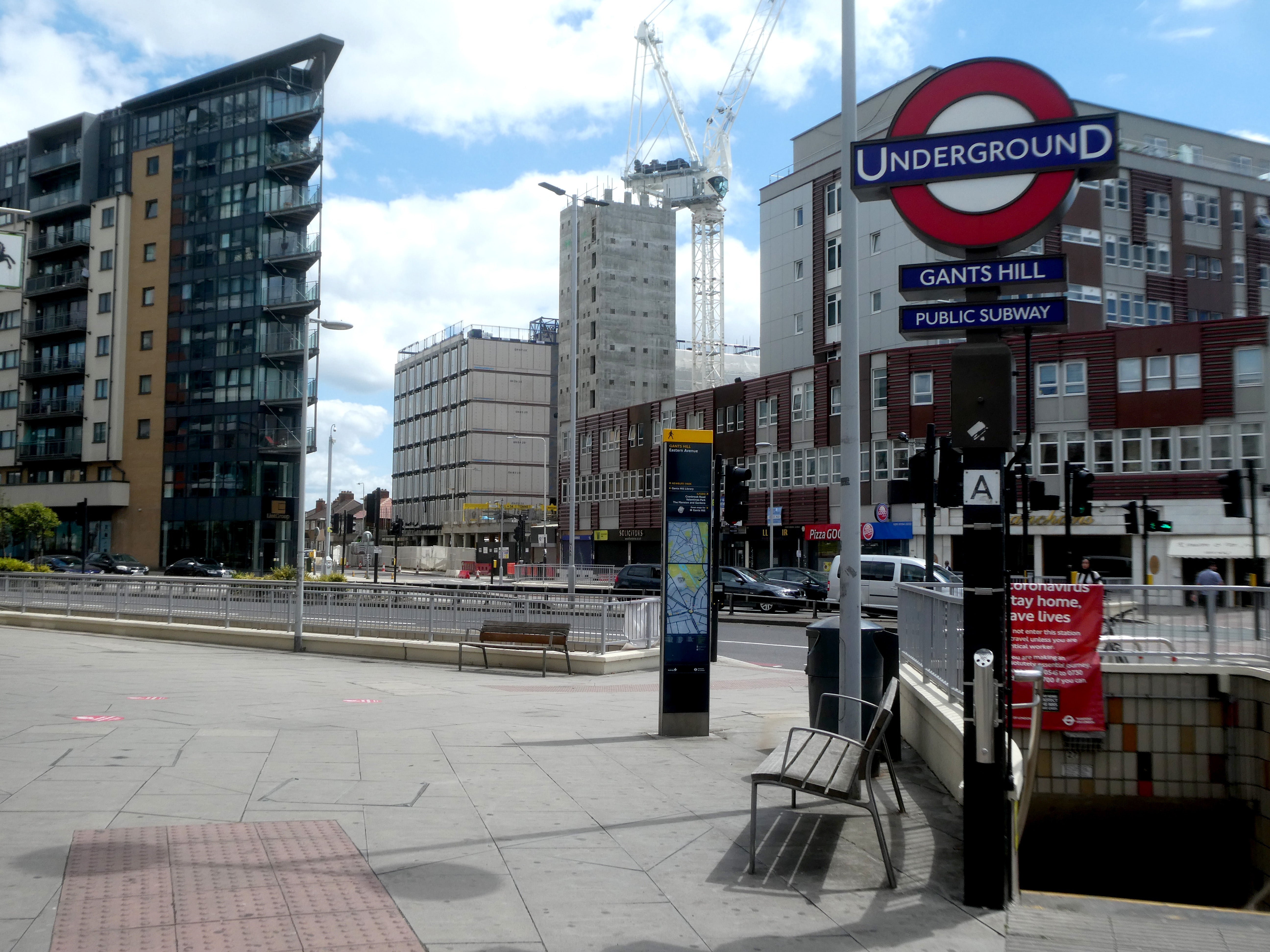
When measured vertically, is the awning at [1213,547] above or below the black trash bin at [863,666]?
above

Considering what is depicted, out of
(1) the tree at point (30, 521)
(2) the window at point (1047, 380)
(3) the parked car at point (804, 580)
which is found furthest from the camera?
(1) the tree at point (30, 521)

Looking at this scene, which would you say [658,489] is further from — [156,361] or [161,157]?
[161,157]

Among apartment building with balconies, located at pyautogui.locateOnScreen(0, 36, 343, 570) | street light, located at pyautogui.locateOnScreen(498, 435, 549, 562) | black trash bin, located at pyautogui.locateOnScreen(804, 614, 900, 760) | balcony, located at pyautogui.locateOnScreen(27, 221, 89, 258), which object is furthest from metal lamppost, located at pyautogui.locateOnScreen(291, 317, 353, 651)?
street light, located at pyautogui.locateOnScreen(498, 435, 549, 562)

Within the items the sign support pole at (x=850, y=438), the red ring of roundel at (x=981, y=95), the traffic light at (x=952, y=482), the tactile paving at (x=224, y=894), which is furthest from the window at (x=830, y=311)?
the tactile paving at (x=224, y=894)

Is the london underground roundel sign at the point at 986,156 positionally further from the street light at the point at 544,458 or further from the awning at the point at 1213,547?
the street light at the point at 544,458

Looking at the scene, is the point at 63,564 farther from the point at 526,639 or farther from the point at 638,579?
the point at 526,639

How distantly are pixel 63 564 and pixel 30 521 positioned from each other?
483 centimetres

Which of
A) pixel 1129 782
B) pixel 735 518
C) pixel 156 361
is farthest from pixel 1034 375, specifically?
pixel 156 361

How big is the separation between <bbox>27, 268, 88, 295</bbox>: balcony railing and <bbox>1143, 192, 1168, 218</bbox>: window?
61.7 meters

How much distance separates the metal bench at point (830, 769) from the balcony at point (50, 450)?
71247 millimetres

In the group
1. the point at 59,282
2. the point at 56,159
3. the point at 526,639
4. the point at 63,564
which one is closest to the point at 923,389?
the point at 526,639

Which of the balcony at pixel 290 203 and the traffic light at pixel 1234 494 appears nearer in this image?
the traffic light at pixel 1234 494

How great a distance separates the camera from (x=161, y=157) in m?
67.4

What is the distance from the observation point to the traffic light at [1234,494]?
21000mm
